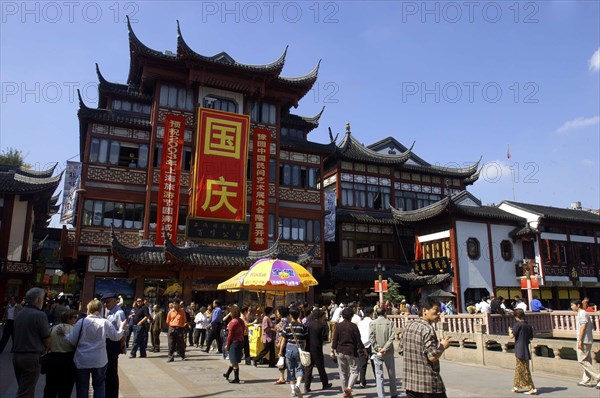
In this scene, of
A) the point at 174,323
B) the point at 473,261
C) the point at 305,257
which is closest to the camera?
the point at 174,323

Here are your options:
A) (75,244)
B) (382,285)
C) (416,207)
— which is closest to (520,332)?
(382,285)

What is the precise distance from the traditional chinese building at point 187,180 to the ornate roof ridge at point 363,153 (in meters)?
6.29

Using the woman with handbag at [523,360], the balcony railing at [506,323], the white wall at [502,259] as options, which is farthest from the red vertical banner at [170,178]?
the white wall at [502,259]

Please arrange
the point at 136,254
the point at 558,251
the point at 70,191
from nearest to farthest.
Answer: the point at 136,254 → the point at 70,191 → the point at 558,251

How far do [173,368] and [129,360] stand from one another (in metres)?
2.14

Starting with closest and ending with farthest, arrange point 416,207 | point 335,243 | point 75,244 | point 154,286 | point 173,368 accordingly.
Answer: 1. point 173,368
2. point 75,244
3. point 154,286
4. point 335,243
5. point 416,207

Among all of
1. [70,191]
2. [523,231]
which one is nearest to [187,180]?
[70,191]

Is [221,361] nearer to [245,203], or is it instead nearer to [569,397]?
[569,397]

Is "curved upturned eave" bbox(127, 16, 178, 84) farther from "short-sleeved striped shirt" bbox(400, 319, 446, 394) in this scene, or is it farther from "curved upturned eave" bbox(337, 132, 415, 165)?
"short-sleeved striped shirt" bbox(400, 319, 446, 394)

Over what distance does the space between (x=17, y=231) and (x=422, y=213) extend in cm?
2519

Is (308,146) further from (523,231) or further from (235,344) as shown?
(235,344)

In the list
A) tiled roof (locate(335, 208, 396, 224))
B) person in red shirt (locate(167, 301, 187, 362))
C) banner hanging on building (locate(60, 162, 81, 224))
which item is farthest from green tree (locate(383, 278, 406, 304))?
banner hanging on building (locate(60, 162, 81, 224))

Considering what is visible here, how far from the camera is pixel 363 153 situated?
3447 centimetres

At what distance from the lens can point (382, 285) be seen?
23.1 meters
